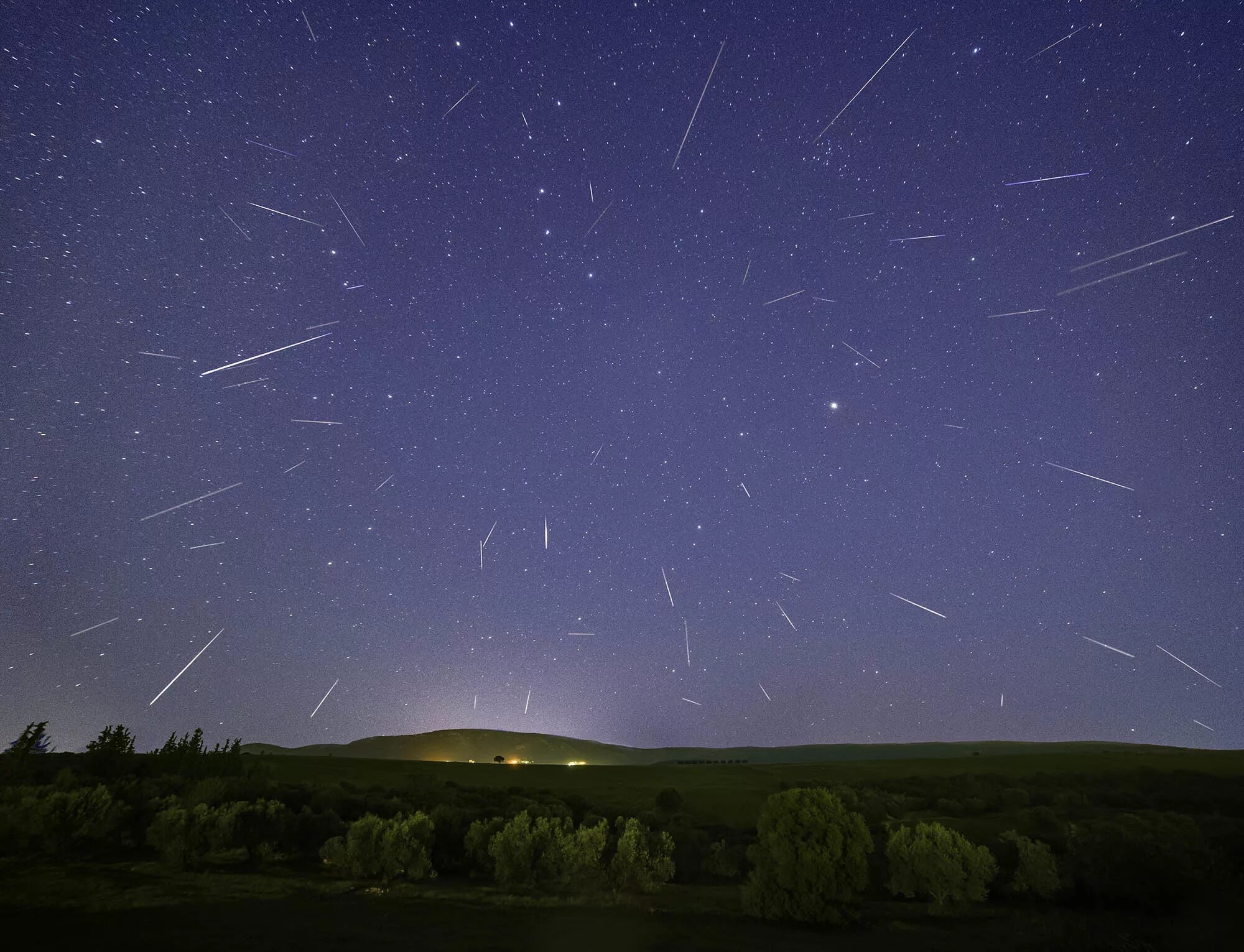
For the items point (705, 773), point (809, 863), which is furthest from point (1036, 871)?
point (705, 773)

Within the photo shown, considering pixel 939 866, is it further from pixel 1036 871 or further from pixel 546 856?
pixel 546 856

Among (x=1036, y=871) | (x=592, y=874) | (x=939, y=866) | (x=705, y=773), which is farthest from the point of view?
(x=705, y=773)

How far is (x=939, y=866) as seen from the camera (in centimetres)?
1873

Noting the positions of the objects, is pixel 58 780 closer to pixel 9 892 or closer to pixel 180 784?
pixel 180 784

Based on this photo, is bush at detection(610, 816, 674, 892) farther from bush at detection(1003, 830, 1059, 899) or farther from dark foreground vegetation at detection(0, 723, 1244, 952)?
bush at detection(1003, 830, 1059, 899)

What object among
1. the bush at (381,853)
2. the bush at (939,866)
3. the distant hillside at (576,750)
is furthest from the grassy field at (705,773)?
the distant hillside at (576,750)

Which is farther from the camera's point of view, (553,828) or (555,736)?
(555,736)

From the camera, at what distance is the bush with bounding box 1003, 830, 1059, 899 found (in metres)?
18.8

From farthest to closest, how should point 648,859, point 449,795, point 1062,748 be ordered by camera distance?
point 1062,748 → point 449,795 → point 648,859

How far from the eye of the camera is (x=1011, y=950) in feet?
46.6

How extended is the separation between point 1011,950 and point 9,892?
2440 cm

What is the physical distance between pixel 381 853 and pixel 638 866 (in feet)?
27.4

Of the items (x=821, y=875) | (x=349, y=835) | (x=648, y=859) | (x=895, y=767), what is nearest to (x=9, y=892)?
(x=349, y=835)

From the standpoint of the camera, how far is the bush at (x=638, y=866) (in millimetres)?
19766
